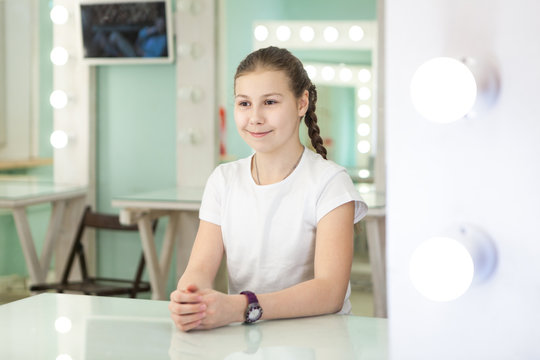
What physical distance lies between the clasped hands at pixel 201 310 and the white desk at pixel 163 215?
1.51m

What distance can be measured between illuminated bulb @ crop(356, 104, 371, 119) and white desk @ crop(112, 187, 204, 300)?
0.76 meters

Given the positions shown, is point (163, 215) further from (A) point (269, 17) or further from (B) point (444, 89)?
(B) point (444, 89)

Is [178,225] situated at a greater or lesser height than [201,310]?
lesser

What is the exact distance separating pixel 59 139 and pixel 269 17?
3.65 ft

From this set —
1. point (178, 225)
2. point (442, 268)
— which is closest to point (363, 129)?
point (178, 225)

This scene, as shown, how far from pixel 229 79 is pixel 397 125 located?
8.53 feet

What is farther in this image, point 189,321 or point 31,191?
point 31,191

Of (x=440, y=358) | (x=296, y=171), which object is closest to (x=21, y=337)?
(x=296, y=171)

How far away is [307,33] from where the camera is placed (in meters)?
2.93

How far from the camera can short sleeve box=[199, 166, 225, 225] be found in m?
1.24

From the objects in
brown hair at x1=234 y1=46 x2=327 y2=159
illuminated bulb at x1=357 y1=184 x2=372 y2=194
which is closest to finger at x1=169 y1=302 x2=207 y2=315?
brown hair at x1=234 y1=46 x2=327 y2=159

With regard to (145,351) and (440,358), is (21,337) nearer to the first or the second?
(145,351)

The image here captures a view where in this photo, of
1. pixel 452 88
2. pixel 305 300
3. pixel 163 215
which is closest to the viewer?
pixel 452 88

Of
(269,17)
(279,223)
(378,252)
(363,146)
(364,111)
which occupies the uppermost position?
(269,17)
